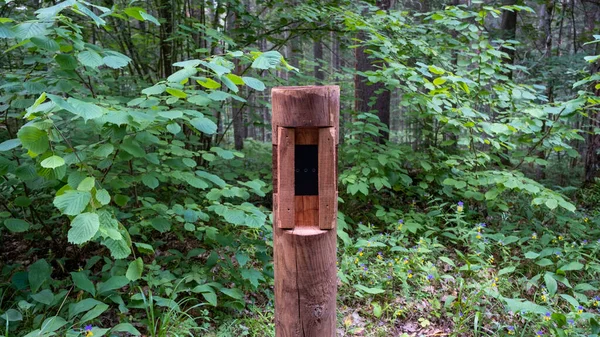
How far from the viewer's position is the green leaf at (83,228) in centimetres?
173

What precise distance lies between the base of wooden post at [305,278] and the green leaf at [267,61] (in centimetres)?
99

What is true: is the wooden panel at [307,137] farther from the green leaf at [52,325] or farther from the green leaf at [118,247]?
the green leaf at [52,325]

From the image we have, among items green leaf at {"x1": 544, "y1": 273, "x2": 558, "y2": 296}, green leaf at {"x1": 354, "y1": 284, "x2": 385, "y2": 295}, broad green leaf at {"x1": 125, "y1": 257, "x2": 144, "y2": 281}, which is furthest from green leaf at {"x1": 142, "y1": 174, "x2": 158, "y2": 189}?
green leaf at {"x1": 544, "y1": 273, "x2": 558, "y2": 296}

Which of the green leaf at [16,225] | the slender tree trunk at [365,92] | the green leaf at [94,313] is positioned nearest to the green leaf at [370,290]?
the green leaf at [94,313]

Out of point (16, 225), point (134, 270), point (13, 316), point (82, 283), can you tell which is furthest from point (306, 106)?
point (13, 316)

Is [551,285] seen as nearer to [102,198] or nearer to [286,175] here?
[286,175]

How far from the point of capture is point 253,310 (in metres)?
3.26

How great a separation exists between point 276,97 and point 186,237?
10.2ft

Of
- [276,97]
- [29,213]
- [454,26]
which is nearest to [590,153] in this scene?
[454,26]

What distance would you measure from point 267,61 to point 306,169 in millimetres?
851

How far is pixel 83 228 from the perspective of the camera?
176 cm

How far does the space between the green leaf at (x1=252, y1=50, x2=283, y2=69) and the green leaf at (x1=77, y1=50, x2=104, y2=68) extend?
90cm

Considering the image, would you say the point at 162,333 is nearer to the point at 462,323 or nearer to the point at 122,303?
the point at 122,303

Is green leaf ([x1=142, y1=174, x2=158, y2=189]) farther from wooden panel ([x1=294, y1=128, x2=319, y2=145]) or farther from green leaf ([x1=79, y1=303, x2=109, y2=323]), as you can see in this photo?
wooden panel ([x1=294, y1=128, x2=319, y2=145])
